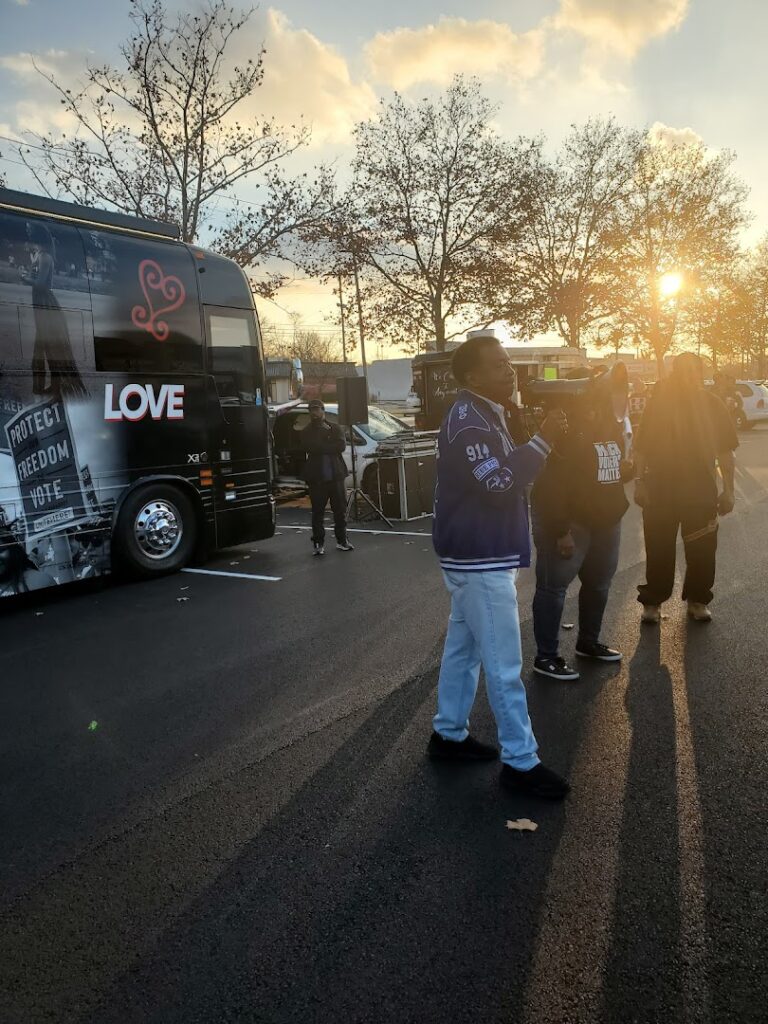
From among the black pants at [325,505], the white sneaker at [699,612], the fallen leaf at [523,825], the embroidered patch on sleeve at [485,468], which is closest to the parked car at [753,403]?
the black pants at [325,505]

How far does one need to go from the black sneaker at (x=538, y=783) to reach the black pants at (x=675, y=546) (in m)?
2.95

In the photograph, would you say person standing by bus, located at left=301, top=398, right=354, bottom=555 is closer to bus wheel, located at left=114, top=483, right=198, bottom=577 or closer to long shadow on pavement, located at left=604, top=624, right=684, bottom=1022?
bus wheel, located at left=114, top=483, right=198, bottom=577

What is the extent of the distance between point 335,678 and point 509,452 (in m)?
2.41

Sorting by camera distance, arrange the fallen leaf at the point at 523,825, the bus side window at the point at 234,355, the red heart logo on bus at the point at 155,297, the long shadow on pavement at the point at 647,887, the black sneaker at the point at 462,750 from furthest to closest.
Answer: the bus side window at the point at 234,355, the red heart logo on bus at the point at 155,297, the black sneaker at the point at 462,750, the fallen leaf at the point at 523,825, the long shadow on pavement at the point at 647,887

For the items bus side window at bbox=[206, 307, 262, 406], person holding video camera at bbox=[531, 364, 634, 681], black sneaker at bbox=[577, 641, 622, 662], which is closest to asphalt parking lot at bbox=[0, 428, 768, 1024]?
black sneaker at bbox=[577, 641, 622, 662]

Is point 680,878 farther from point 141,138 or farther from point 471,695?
point 141,138

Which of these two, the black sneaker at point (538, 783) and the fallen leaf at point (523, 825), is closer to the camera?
the fallen leaf at point (523, 825)

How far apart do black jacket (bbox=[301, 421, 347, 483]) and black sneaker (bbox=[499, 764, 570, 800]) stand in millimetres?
7207

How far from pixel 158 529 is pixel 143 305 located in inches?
95.5

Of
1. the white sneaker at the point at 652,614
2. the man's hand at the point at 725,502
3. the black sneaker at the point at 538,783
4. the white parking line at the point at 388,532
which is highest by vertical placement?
the man's hand at the point at 725,502

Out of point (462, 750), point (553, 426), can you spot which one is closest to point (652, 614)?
point (462, 750)

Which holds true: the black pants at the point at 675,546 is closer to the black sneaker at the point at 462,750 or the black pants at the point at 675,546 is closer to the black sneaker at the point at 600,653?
the black sneaker at the point at 600,653

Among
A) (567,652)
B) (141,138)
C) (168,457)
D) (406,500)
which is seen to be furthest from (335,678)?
(141,138)

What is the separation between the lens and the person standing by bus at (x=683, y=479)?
229 inches
